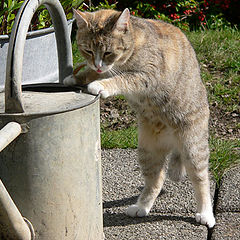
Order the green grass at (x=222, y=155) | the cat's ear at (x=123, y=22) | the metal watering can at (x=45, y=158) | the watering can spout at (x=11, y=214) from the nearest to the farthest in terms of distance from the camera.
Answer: the watering can spout at (x=11, y=214)
the metal watering can at (x=45, y=158)
the cat's ear at (x=123, y=22)
the green grass at (x=222, y=155)

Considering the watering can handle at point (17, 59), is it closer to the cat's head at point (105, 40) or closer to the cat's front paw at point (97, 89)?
the cat's front paw at point (97, 89)

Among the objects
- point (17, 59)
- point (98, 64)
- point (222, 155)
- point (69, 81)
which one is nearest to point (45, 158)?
point (17, 59)

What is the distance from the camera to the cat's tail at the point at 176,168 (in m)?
3.15

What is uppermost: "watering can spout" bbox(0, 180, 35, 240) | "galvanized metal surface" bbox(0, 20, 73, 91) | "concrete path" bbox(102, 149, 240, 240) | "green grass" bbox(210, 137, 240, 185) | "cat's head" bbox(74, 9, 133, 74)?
"cat's head" bbox(74, 9, 133, 74)

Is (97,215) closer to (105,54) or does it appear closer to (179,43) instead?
(105,54)

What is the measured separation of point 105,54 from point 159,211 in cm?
110

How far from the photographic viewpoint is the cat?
2.87m

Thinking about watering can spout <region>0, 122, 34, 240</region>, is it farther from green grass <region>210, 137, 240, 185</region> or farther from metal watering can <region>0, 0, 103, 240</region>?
green grass <region>210, 137, 240, 185</region>

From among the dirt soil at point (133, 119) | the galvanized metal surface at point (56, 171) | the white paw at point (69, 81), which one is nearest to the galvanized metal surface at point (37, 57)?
the white paw at point (69, 81)

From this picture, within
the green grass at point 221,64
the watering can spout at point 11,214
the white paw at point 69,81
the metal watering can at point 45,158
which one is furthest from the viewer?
the green grass at point 221,64

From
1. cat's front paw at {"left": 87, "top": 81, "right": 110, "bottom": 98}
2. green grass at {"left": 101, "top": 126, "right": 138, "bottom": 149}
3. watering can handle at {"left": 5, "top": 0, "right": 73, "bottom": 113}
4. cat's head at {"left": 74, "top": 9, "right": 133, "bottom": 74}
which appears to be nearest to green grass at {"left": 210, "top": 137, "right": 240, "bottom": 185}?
green grass at {"left": 101, "top": 126, "right": 138, "bottom": 149}

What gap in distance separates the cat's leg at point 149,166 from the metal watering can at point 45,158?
0.81m

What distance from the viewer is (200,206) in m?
3.04

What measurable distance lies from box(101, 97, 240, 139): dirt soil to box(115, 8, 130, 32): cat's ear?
1.61 meters
